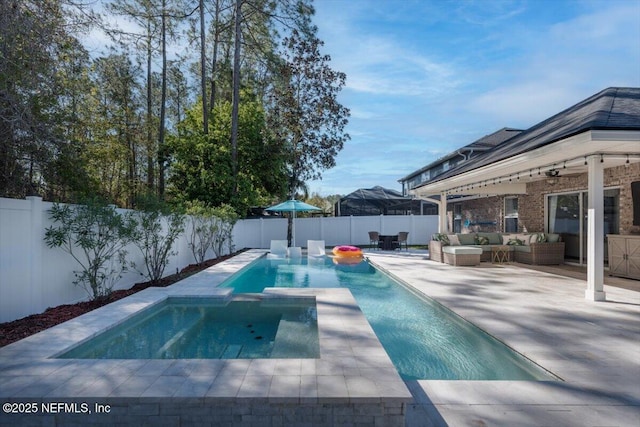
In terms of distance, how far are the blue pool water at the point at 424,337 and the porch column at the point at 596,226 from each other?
2694 millimetres

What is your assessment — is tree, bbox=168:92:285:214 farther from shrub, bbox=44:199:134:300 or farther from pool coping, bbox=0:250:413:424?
pool coping, bbox=0:250:413:424

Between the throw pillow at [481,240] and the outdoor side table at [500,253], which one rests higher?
the throw pillow at [481,240]

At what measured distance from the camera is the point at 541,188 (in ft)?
38.8

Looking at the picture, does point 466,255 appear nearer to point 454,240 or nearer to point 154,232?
point 454,240

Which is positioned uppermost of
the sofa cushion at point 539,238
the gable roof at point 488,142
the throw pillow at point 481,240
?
the gable roof at point 488,142

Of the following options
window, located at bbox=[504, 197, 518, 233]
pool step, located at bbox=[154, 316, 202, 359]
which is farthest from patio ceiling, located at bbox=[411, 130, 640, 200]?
pool step, located at bbox=[154, 316, 202, 359]

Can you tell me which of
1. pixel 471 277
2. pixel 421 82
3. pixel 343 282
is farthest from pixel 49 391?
pixel 421 82

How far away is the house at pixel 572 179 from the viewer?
5.72m

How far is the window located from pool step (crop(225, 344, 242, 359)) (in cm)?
1249

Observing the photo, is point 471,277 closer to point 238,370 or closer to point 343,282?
point 343,282

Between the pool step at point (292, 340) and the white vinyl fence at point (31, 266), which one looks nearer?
the pool step at point (292, 340)

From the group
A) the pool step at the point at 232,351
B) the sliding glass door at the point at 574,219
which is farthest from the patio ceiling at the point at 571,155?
the pool step at the point at 232,351

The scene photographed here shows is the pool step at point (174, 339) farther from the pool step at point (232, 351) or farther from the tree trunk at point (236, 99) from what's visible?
the tree trunk at point (236, 99)

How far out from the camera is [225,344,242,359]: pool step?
14.0 ft
